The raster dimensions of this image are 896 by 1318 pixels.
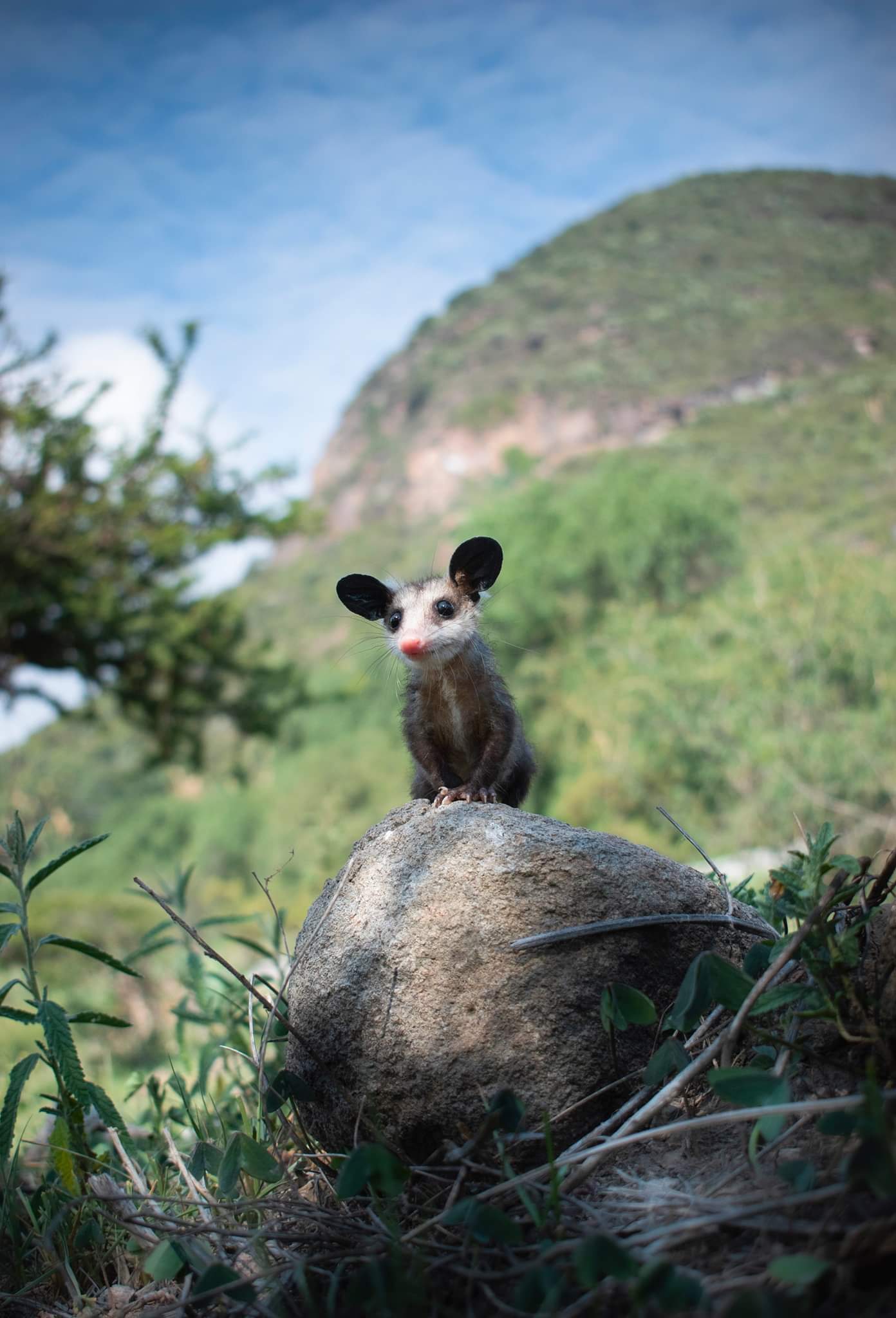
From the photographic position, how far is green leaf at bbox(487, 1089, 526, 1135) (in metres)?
2.53

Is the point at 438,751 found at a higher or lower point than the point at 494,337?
lower

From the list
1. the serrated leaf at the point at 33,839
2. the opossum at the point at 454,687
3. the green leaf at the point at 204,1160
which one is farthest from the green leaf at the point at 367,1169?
the opossum at the point at 454,687

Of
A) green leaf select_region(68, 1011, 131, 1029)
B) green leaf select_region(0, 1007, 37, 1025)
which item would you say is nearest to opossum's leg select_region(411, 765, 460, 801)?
green leaf select_region(68, 1011, 131, 1029)

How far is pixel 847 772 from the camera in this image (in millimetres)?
23094

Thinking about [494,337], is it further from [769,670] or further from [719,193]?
[769,670]

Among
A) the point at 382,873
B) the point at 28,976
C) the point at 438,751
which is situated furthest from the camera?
the point at 438,751

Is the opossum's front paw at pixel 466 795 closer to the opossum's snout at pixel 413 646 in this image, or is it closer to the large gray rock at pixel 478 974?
the large gray rock at pixel 478 974

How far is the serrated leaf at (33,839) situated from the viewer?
3570 millimetres

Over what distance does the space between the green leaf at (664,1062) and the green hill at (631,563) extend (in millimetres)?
1559

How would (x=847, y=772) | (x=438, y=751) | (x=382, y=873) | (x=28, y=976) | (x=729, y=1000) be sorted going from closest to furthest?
1. (x=729, y=1000)
2. (x=382, y=873)
3. (x=28, y=976)
4. (x=438, y=751)
5. (x=847, y=772)

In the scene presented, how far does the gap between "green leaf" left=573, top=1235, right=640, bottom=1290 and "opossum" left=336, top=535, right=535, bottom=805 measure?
2.39m

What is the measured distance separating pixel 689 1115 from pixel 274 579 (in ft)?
307

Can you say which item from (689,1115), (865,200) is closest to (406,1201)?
(689,1115)

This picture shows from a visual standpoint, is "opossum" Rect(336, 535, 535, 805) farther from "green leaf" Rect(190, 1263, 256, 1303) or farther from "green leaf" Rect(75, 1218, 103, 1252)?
"green leaf" Rect(190, 1263, 256, 1303)
